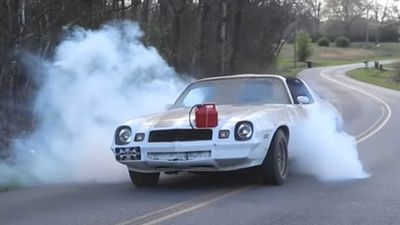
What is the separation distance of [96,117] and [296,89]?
11.4 ft

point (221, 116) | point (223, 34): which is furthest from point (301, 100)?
point (223, 34)

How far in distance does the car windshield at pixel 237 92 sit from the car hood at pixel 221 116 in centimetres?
39

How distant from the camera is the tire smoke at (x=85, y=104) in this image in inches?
436

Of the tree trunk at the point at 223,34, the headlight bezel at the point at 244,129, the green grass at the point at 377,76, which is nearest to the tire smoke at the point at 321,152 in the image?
the headlight bezel at the point at 244,129

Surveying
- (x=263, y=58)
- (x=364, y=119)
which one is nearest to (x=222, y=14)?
(x=364, y=119)

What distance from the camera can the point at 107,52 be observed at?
12.7m

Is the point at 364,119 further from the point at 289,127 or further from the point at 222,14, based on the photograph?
the point at 289,127

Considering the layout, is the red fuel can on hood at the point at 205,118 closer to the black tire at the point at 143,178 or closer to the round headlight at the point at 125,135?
the round headlight at the point at 125,135

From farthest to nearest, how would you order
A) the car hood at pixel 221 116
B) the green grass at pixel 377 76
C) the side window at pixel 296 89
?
the green grass at pixel 377 76
the side window at pixel 296 89
the car hood at pixel 221 116

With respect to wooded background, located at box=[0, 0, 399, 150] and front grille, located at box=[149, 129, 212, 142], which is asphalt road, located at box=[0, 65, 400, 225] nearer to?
front grille, located at box=[149, 129, 212, 142]

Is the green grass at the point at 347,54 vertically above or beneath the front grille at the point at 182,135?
beneath

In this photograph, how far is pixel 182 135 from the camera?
28.3 feet

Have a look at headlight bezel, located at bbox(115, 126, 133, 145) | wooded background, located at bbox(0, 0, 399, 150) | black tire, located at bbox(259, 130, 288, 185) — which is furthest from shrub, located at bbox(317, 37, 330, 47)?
headlight bezel, located at bbox(115, 126, 133, 145)

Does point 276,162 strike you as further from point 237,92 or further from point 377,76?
point 377,76
